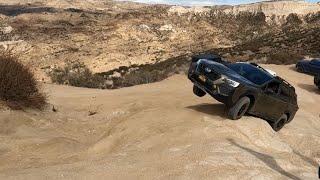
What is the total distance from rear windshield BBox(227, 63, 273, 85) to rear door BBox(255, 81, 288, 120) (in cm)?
21

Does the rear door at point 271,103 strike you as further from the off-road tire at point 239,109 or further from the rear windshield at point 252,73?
the off-road tire at point 239,109

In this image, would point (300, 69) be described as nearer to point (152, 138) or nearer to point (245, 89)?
point (245, 89)

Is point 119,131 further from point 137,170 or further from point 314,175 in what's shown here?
point 314,175

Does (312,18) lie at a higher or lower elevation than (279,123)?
lower

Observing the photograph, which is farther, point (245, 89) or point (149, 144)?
point (245, 89)

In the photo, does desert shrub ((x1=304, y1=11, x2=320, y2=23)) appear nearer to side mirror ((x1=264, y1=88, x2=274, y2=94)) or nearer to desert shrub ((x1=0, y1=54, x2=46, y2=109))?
side mirror ((x1=264, y1=88, x2=274, y2=94))

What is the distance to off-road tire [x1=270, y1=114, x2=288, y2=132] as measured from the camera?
14852 mm

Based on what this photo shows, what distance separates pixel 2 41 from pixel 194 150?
5039cm

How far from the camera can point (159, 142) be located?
1126cm

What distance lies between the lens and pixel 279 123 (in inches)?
595

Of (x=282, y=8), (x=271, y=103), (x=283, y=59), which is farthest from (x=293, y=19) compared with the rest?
(x=271, y=103)

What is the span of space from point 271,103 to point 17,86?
6.41 metres

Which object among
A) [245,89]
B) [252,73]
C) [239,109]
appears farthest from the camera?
[252,73]

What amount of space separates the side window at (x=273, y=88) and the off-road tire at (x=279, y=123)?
0.88 meters
